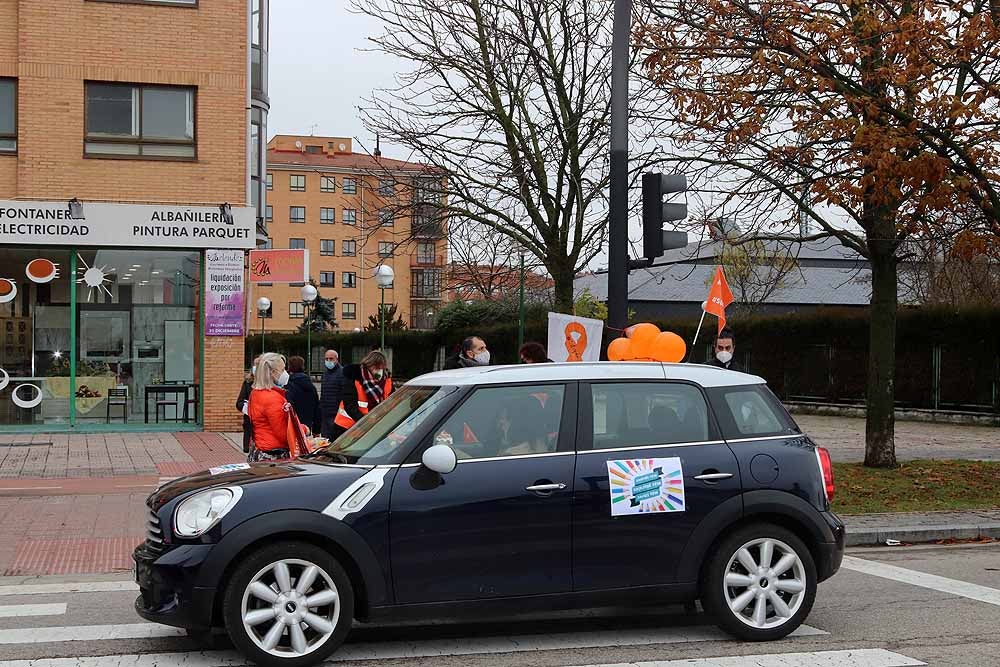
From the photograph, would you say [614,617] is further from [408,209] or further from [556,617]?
[408,209]

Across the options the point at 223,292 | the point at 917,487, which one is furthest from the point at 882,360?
the point at 223,292

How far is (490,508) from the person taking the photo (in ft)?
20.4

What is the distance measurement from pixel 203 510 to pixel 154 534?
38 cm

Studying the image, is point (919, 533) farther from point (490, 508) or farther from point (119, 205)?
point (119, 205)

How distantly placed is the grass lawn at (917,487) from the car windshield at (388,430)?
6540 millimetres

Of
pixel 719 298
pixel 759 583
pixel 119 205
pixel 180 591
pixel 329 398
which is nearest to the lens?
pixel 180 591

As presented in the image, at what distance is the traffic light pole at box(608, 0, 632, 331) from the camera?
34.7ft

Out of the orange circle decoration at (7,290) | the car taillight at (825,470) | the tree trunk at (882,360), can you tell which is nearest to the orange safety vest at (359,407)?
the car taillight at (825,470)

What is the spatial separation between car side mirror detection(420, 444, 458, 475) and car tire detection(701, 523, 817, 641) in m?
1.62

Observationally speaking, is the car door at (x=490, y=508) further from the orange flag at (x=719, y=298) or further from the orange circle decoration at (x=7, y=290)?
the orange circle decoration at (x=7, y=290)

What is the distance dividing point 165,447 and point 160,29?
26.6 ft

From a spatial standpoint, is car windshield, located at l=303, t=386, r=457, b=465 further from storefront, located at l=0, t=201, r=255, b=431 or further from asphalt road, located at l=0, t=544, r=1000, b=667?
storefront, located at l=0, t=201, r=255, b=431

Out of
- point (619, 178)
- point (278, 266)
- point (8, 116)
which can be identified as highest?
point (8, 116)

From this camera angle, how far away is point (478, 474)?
6.29m
